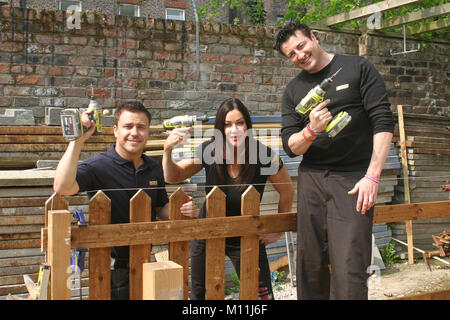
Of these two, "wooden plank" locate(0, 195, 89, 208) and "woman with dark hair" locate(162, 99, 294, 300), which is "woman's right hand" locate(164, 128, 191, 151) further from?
"wooden plank" locate(0, 195, 89, 208)

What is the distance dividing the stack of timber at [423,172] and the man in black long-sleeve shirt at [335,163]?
483 centimetres

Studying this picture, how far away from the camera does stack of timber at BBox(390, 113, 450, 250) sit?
283 inches

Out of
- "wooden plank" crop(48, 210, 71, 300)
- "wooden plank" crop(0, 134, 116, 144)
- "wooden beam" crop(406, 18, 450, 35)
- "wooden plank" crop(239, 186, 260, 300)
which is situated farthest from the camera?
"wooden beam" crop(406, 18, 450, 35)

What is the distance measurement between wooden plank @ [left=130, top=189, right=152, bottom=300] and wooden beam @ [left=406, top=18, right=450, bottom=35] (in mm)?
7003

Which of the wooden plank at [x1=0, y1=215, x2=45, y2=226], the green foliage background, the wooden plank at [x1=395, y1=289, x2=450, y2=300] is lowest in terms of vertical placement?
the wooden plank at [x1=395, y1=289, x2=450, y2=300]

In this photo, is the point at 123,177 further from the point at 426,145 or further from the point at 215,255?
the point at 426,145

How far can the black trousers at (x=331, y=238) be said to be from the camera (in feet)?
8.10

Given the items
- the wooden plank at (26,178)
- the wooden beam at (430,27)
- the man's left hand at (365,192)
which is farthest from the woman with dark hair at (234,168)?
the wooden beam at (430,27)

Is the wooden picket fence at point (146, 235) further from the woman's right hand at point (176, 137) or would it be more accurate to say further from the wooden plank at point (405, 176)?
the wooden plank at point (405, 176)

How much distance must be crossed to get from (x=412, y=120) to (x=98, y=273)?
21.2 feet

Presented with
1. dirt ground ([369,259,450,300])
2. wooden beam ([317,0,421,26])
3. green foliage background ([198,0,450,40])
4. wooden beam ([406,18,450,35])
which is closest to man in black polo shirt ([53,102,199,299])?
dirt ground ([369,259,450,300])

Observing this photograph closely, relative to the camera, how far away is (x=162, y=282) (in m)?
1.93

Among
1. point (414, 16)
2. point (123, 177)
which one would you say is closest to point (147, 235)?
point (123, 177)
